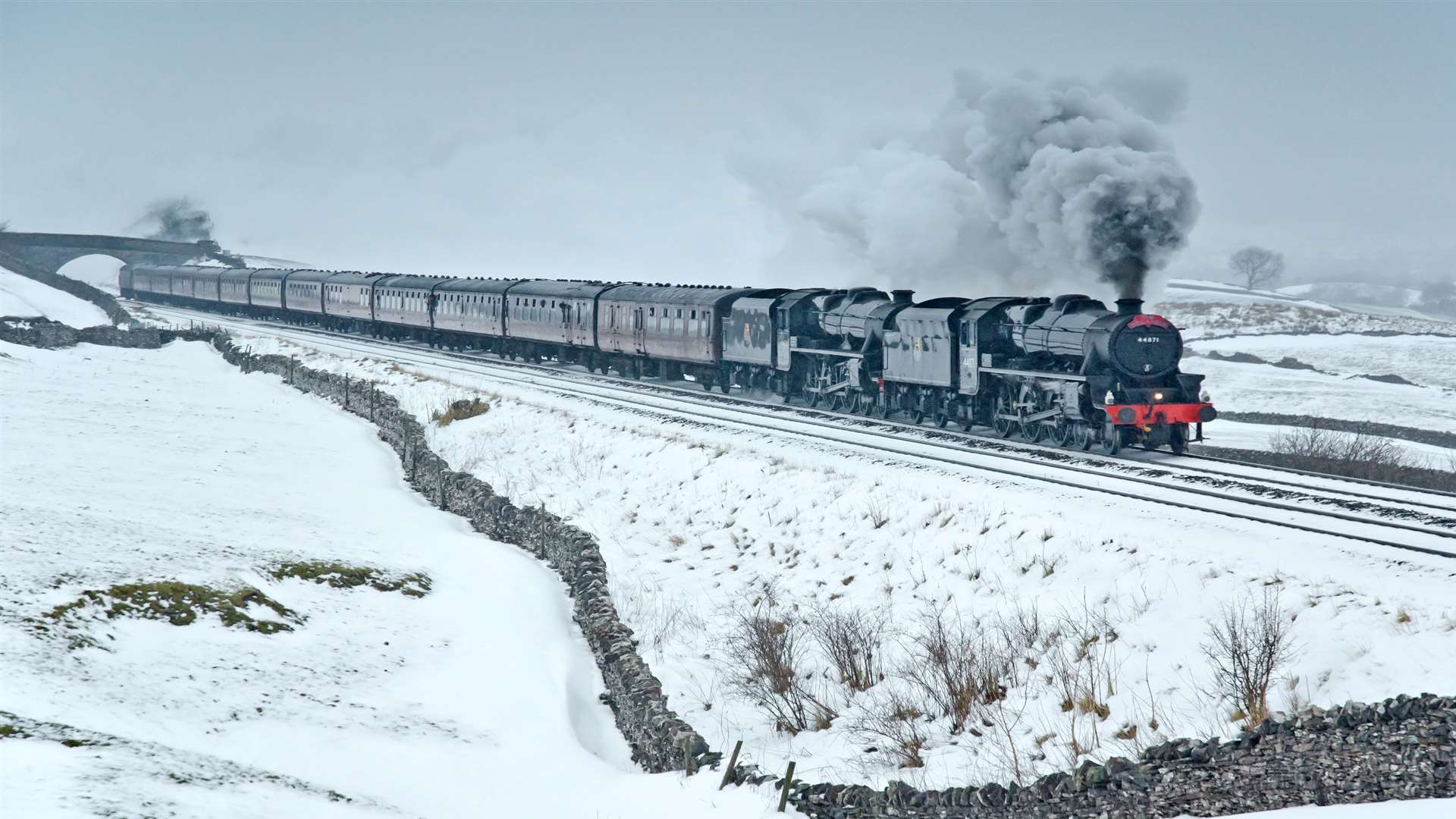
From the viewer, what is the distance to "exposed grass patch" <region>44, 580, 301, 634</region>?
37.2ft

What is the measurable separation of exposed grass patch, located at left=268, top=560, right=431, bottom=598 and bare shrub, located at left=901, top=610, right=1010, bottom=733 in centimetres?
674

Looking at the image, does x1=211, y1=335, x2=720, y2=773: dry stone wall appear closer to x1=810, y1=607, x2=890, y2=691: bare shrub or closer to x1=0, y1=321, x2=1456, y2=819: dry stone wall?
x1=0, y1=321, x2=1456, y2=819: dry stone wall

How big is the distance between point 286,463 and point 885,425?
1279 centimetres

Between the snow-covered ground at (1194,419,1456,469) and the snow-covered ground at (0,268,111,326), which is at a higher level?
the snow-covered ground at (0,268,111,326)

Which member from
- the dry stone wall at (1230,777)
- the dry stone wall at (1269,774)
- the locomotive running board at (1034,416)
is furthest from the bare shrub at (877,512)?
the dry stone wall at (1269,774)

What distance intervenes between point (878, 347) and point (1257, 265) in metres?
151

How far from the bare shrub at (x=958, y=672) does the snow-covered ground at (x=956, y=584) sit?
0.17m

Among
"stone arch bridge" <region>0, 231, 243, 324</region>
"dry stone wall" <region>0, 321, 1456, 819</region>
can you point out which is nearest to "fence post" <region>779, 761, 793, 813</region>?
"dry stone wall" <region>0, 321, 1456, 819</region>

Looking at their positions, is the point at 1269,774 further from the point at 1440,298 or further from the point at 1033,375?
the point at 1440,298

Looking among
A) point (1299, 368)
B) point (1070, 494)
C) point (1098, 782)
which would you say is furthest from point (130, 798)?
point (1299, 368)

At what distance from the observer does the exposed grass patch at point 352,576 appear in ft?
47.8

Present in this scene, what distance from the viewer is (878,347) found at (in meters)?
27.2

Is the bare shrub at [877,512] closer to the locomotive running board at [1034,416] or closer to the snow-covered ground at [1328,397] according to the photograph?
the locomotive running board at [1034,416]

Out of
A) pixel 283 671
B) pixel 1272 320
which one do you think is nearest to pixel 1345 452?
pixel 283 671
